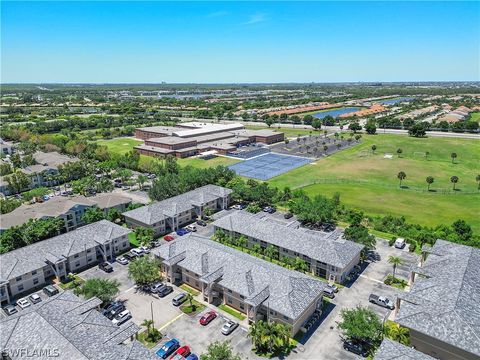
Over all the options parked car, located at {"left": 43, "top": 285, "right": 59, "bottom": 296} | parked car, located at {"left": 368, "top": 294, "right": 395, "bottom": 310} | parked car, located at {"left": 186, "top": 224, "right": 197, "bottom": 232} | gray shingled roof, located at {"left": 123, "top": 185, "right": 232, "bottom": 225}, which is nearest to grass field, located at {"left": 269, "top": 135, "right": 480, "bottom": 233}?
gray shingled roof, located at {"left": 123, "top": 185, "right": 232, "bottom": 225}

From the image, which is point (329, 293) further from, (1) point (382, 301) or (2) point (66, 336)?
→ (2) point (66, 336)

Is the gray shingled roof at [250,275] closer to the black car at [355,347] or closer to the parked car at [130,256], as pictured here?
the black car at [355,347]

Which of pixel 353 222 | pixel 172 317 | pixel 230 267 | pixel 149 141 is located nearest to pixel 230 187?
pixel 353 222

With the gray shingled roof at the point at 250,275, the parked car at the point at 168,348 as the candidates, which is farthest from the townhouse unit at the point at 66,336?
the gray shingled roof at the point at 250,275

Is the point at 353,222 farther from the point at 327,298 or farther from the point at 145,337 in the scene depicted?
the point at 145,337

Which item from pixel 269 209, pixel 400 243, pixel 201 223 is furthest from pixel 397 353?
pixel 269 209

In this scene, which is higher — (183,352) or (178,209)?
(178,209)

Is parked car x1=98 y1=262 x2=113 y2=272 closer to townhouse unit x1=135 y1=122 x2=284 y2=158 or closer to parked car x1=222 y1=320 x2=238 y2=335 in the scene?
parked car x1=222 y1=320 x2=238 y2=335
